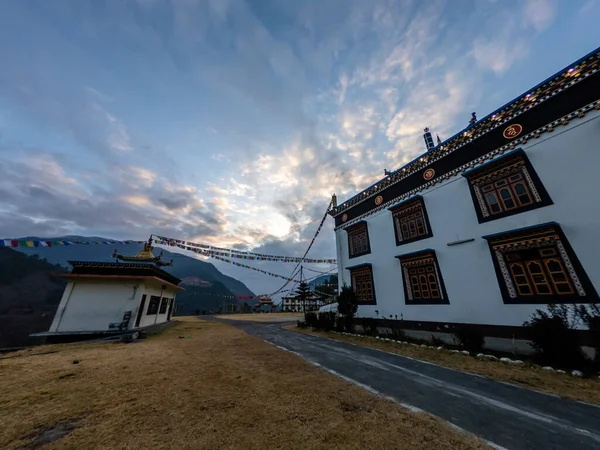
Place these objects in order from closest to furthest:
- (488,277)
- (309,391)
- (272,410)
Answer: (272,410) → (309,391) → (488,277)

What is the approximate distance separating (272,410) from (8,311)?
225ft

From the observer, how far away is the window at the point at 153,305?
17309 millimetres

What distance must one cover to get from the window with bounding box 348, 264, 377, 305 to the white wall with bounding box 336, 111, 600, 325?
509 mm

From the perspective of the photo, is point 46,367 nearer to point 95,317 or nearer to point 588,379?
point 95,317

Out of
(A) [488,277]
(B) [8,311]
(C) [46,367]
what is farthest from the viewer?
(B) [8,311]

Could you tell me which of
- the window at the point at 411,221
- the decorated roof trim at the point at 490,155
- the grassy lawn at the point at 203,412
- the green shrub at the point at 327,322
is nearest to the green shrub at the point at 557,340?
the window at the point at 411,221

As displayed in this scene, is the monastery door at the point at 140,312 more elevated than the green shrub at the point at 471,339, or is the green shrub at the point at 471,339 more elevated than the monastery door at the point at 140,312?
the monastery door at the point at 140,312

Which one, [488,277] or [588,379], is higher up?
[488,277]

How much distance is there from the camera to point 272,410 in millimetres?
3605

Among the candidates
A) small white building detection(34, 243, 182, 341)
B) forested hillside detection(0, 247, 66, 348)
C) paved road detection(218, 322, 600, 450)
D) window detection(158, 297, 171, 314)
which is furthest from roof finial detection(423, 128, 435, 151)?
forested hillside detection(0, 247, 66, 348)

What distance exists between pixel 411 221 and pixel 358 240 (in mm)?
4174

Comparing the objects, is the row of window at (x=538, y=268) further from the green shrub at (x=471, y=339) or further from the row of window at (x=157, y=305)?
the row of window at (x=157, y=305)

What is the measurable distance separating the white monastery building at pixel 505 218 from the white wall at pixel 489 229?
0.03 meters

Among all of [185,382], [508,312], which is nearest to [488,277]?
[508,312]
